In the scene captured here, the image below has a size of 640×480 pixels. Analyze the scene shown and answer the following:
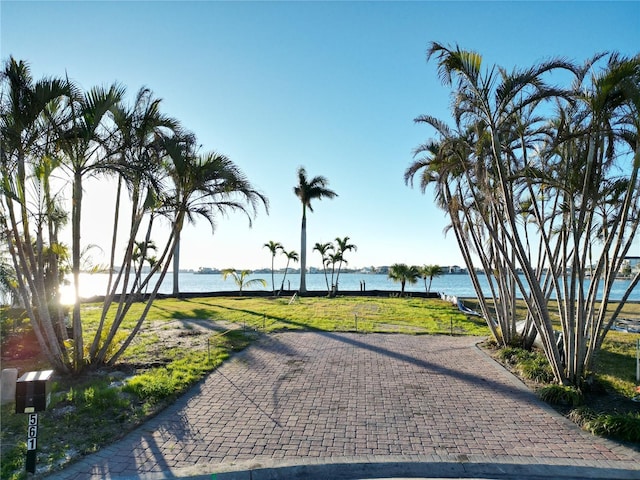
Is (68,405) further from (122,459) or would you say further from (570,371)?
(570,371)

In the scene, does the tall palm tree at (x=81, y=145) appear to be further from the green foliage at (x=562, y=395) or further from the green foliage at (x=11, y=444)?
the green foliage at (x=562, y=395)

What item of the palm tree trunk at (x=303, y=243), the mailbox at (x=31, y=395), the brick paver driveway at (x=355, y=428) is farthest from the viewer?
the palm tree trunk at (x=303, y=243)

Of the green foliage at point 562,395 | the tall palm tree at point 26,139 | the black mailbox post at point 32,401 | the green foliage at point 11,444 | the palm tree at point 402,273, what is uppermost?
the tall palm tree at point 26,139

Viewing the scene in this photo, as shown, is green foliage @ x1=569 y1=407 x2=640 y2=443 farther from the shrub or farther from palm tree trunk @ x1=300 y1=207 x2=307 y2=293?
palm tree trunk @ x1=300 y1=207 x2=307 y2=293

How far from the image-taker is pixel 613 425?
5254 mm

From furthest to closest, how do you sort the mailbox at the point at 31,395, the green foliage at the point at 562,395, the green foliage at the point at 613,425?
the green foliage at the point at 562,395 < the green foliage at the point at 613,425 < the mailbox at the point at 31,395

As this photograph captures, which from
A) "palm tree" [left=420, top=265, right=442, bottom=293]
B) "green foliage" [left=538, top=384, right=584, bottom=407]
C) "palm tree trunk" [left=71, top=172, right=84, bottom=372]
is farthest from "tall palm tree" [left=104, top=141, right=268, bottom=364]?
"palm tree" [left=420, top=265, right=442, bottom=293]

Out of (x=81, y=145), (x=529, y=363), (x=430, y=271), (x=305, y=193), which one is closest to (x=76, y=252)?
(x=81, y=145)

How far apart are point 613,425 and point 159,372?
796 cm

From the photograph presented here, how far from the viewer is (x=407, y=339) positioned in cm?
1266

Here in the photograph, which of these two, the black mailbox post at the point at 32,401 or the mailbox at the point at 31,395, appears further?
the mailbox at the point at 31,395

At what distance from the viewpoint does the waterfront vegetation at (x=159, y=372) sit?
5.14 meters

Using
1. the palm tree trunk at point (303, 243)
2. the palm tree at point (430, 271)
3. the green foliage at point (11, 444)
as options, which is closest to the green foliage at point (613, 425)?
the green foliage at point (11, 444)

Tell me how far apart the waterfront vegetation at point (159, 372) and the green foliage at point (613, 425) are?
0.01 metres
